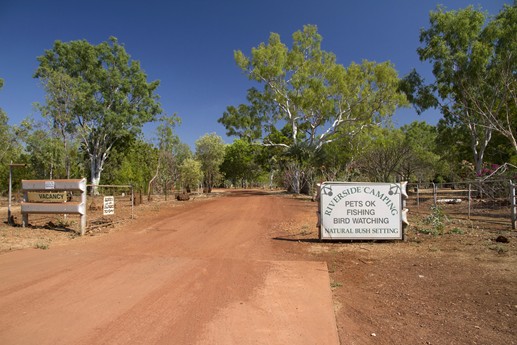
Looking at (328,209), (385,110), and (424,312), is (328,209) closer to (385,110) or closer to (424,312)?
(424,312)

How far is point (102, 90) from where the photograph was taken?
112 feet

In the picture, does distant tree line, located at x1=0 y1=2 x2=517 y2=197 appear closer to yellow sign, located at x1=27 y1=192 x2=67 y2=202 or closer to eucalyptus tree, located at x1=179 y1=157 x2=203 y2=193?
eucalyptus tree, located at x1=179 y1=157 x2=203 y2=193

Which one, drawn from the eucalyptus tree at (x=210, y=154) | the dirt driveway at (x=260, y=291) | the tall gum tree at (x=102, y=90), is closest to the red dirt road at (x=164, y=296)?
the dirt driveway at (x=260, y=291)

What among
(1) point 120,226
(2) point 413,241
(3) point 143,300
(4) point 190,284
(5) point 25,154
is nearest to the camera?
(3) point 143,300

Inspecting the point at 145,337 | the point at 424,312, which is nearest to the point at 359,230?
the point at 424,312

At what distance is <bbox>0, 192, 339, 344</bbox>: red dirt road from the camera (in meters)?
4.00

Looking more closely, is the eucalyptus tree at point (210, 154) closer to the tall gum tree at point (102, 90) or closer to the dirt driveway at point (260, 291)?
the tall gum tree at point (102, 90)

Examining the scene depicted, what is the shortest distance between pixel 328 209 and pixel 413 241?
85.9 inches

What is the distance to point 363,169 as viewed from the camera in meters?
36.5

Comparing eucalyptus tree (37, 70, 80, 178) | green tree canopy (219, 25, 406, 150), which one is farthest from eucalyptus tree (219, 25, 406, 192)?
eucalyptus tree (37, 70, 80, 178)

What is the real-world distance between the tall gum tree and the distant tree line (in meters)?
0.10

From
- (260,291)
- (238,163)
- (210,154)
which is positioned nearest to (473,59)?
(260,291)

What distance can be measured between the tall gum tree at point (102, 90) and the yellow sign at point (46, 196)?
2141 cm

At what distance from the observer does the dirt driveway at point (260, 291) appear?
4051 mm
